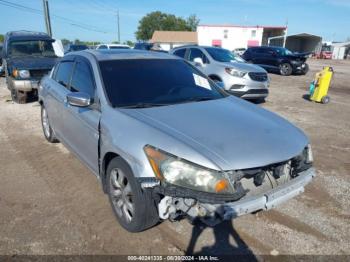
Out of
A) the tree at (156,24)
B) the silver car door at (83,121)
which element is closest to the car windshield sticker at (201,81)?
the silver car door at (83,121)

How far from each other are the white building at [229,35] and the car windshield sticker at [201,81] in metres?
50.0

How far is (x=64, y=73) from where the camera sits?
452cm

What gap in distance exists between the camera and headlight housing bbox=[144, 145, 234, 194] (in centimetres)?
236

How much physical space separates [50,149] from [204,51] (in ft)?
20.8

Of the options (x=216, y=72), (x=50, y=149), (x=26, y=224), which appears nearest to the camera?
(x=26, y=224)

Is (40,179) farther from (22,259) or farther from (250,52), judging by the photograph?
(250,52)

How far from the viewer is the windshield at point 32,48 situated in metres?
9.63

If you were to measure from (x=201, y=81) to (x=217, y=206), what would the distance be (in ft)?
6.95

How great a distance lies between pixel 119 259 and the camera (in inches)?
105

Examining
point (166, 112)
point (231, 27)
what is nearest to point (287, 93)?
point (166, 112)

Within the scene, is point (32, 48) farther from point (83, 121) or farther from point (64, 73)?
point (83, 121)

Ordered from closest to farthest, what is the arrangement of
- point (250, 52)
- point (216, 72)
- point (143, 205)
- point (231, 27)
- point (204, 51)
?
point (143, 205) → point (216, 72) → point (204, 51) → point (250, 52) → point (231, 27)

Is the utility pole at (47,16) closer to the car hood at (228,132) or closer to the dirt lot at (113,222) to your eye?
the dirt lot at (113,222)

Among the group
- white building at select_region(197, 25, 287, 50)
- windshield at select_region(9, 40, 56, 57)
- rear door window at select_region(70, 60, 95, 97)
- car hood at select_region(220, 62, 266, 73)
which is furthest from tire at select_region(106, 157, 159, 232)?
white building at select_region(197, 25, 287, 50)
